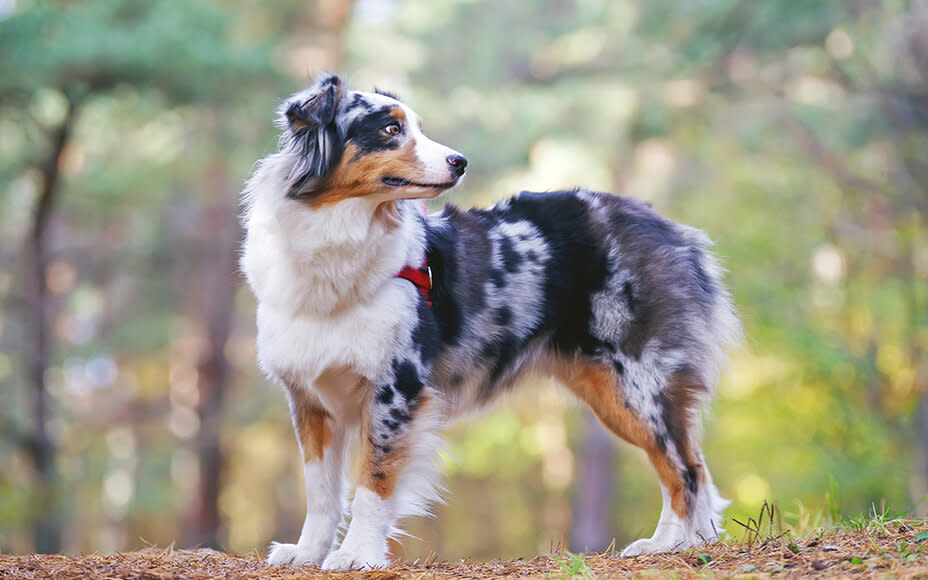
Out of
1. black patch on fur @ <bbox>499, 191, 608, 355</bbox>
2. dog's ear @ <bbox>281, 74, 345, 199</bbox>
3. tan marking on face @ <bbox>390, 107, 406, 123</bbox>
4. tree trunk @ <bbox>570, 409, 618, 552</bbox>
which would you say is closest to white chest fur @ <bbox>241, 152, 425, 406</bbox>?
dog's ear @ <bbox>281, 74, 345, 199</bbox>

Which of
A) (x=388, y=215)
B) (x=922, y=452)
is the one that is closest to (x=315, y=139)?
(x=388, y=215)

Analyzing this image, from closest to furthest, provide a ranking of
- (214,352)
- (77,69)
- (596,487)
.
→ (77,69)
(214,352)
(596,487)

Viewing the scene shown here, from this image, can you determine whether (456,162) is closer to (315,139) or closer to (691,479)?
(315,139)

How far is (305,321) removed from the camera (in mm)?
4141

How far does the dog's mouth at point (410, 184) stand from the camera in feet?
13.3

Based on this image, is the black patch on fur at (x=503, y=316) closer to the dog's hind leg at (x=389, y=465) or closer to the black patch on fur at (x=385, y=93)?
the dog's hind leg at (x=389, y=465)

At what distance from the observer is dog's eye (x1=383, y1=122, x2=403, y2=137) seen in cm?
414

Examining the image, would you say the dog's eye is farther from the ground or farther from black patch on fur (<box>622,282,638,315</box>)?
the ground

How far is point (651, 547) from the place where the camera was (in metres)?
4.39

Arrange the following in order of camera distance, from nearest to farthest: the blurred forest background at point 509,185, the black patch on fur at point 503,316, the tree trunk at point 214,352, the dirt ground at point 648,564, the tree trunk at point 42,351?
the dirt ground at point 648,564
the black patch on fur at point 503,316
the tree trunk at point 42,351
the blurred forest background at point 509,185
the tree trunk at point 214,352

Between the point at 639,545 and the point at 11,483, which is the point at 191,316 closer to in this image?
the point at 11,483

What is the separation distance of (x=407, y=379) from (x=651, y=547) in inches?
56.1

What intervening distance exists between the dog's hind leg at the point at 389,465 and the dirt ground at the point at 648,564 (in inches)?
6.1

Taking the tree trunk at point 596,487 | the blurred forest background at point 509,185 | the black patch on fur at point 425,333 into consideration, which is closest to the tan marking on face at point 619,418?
the black patch on fur at point 425,333
